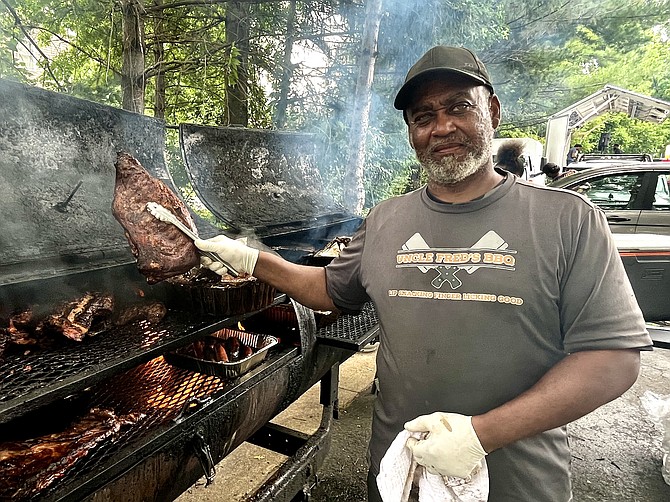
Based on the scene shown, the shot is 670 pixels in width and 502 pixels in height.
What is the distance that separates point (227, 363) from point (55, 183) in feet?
4.47


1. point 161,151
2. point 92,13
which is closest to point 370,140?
point 92,13

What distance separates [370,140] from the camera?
352 inches

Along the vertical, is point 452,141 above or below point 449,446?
above

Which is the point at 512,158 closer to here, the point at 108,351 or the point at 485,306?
the point at 485,306

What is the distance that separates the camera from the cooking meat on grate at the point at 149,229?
1.81 meters

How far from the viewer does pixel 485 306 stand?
1.45 meters

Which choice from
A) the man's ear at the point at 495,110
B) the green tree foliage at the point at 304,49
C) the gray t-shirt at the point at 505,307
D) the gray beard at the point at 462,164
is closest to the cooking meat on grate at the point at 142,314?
the gray t-shirt at the point at 505,307

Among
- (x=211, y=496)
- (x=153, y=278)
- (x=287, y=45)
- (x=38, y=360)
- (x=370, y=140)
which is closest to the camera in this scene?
(x=38, y=360)

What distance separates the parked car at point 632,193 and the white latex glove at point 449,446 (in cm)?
628

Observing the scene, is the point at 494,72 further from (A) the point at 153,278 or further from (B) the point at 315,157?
(A) the point at 153,278

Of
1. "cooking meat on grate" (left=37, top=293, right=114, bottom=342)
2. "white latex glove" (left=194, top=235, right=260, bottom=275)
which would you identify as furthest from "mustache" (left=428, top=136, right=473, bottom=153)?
"cooking meat on grate" (left=37, top=293, right=114, bottom=342)

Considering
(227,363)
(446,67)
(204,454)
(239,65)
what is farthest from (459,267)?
(239,65)

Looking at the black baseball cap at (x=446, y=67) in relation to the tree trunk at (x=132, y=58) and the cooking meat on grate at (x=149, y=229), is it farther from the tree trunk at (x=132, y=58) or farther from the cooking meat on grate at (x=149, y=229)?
the tree trunk at (x=132, y=58)

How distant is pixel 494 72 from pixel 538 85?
2.75 metres
